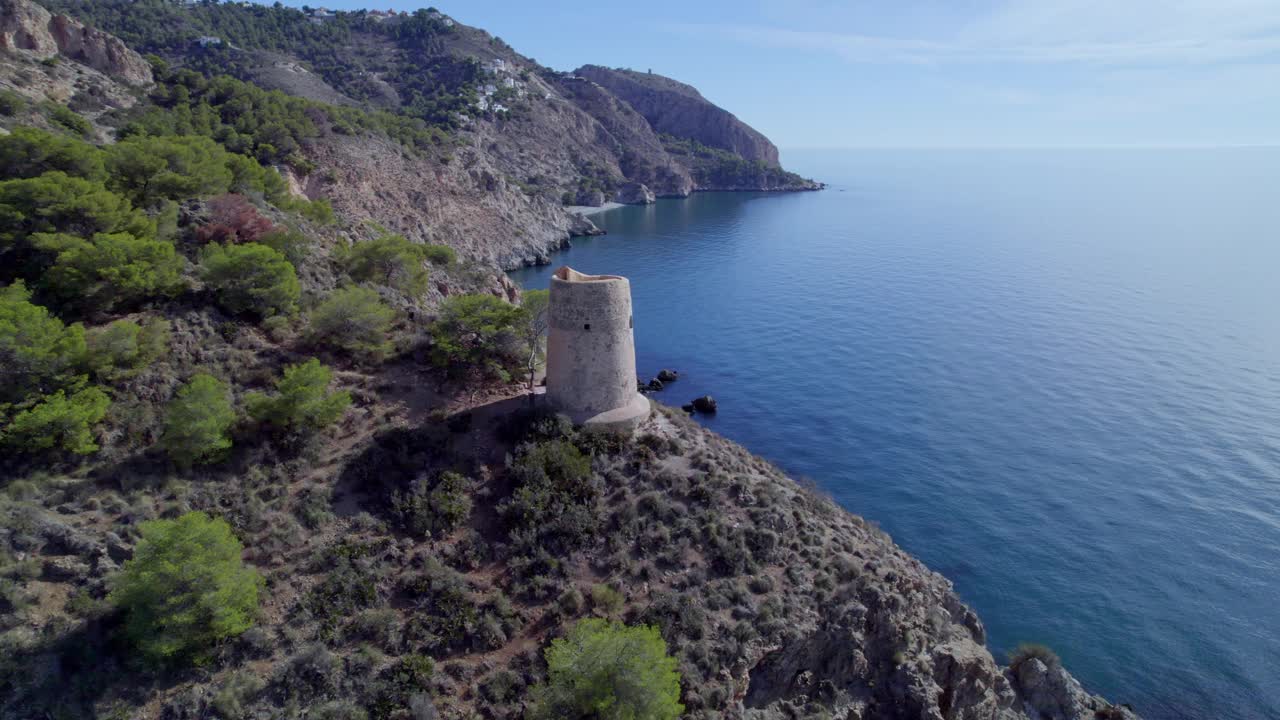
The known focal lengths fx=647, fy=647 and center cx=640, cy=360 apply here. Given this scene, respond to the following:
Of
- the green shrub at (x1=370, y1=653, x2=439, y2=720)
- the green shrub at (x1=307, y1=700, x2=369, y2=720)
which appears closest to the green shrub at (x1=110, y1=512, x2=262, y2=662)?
the green shrub at (x1=307, y1=700, x2=369, y2=720)

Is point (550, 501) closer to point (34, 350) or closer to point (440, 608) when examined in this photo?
point (440, 608)

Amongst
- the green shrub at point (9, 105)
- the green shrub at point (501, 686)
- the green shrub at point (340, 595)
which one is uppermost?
the green shrub at point (9, 105)

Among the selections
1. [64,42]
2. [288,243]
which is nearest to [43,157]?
[288,243]

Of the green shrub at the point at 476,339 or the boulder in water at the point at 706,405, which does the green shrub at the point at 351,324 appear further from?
the boulder in water at the point at 706,405

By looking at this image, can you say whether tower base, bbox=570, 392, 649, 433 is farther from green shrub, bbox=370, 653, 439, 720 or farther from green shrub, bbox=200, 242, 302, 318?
green shrub, bbox=200, 242, 302, 318

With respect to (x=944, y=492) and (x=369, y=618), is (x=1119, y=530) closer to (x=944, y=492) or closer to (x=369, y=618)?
(x=944, y=492)

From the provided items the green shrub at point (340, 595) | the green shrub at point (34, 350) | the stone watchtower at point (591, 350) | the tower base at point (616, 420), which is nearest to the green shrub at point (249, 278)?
the green shrub at point (34, 350)
